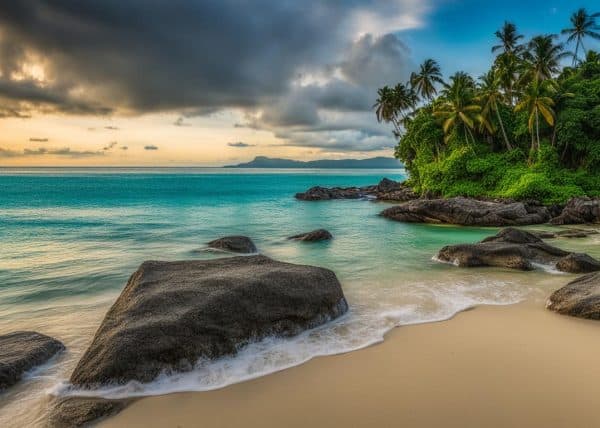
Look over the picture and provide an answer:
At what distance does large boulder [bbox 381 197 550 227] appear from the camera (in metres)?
26.0

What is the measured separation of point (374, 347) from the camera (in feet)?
23.3

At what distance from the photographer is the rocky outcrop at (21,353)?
5824 millimetres

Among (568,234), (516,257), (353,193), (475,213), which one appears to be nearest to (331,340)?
(516,257)

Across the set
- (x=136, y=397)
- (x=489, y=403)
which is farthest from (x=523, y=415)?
(x=136, y=397)

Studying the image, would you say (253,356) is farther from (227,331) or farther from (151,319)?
(151,319)

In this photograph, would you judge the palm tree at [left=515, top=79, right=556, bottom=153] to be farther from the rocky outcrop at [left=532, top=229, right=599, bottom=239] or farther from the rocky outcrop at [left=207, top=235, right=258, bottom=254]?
the rocky outcrop at [left=207, top=235, right=258, bottom=254]

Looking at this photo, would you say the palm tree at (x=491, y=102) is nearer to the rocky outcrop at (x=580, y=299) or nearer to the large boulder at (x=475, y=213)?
the large boulder at (x=475, y=213)

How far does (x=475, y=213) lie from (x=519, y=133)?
16869mm

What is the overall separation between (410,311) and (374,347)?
233cm

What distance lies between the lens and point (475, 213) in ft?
86.9

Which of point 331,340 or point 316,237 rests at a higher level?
point 331,340

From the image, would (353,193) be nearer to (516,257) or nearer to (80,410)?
(516,257)

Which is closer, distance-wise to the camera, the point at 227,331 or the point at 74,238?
the point at 227,331

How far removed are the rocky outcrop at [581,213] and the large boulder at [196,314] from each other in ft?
75.4
